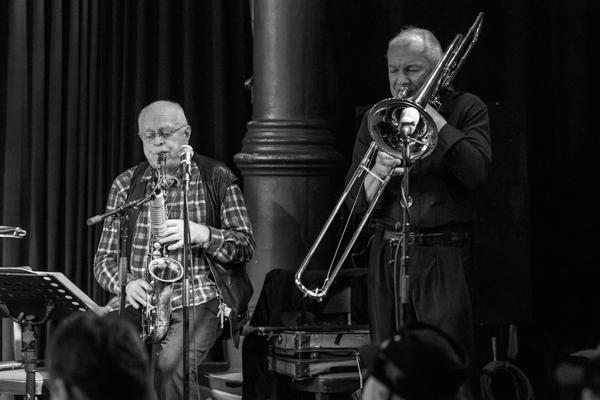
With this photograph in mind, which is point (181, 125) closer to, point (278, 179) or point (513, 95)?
point (278, 179)

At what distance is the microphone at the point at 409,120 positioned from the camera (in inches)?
175

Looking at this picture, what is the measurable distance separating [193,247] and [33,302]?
81cm

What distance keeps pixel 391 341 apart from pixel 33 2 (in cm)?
444

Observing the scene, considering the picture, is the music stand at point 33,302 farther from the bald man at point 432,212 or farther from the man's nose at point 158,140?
the bald man at point 432,212

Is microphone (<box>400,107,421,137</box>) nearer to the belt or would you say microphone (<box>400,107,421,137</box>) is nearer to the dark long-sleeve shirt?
the dark long-sleeve shirt

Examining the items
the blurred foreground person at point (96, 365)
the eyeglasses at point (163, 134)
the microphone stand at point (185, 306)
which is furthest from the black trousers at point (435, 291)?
the blurred foreground person at point (96, 365)

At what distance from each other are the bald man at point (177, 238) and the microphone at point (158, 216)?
24 millimetres

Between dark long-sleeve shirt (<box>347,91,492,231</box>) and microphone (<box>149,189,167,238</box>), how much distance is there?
97 centimetres

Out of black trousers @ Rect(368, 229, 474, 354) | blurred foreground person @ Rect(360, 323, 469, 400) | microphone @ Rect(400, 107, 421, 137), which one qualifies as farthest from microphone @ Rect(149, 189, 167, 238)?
blurred foreground person @ Rect(360, 323, 469, 400)

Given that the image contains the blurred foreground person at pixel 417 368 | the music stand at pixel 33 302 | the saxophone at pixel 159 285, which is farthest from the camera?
the saxophone at pixel 159 285

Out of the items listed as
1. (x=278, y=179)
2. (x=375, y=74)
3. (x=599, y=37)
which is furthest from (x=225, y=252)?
(x=599, y=37)

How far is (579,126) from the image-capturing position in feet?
19.8

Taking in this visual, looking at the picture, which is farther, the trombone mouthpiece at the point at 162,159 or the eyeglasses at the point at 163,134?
the eyeglasses at the point at 163,134

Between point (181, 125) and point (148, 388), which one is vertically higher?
point (181, 125)
